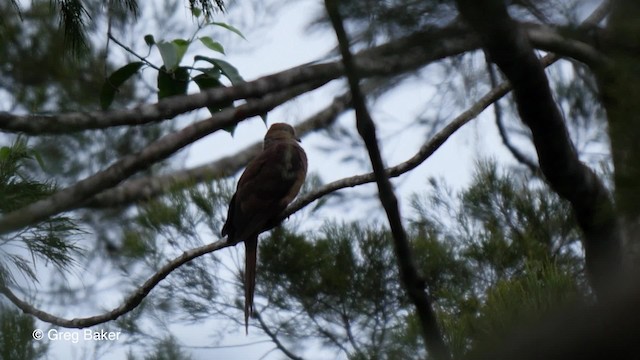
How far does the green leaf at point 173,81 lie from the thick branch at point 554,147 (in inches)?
40.3

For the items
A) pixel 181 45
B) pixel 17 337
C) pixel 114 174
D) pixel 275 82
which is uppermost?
pixel 181 45

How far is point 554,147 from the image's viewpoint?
190cm

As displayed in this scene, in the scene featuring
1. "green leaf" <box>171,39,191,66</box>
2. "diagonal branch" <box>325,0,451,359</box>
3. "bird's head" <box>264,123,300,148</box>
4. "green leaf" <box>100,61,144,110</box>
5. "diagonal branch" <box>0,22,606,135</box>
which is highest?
"bird's head" <box>264,123,300,148</box>

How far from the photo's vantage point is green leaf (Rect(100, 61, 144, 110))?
2426 millimetres

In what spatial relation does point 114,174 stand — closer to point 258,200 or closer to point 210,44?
point 210,44

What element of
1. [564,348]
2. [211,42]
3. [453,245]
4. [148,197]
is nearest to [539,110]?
[564,348]

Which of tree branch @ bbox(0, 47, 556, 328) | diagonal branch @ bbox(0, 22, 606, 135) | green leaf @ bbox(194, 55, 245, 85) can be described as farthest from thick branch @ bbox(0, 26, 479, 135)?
green leaf @ bbox(194, 55, 245, 85)

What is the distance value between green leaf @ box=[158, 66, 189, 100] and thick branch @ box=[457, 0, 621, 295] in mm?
1024

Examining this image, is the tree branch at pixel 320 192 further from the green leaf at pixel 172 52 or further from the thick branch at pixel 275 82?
the green leaf at pixel 172 52

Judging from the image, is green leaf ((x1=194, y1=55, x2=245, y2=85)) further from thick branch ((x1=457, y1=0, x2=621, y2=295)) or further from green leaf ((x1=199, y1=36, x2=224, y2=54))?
thick branch ((x1=457, y1=0, x2=621, y2=295))

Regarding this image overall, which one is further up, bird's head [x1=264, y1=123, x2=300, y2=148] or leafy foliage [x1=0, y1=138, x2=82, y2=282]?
bird's head [x1=264, y1=123, x2=300, y2=148]

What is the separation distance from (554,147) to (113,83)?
1181 mm

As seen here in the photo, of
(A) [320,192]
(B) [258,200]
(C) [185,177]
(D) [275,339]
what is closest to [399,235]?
(A) [320,192]

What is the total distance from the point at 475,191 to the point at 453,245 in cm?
30
